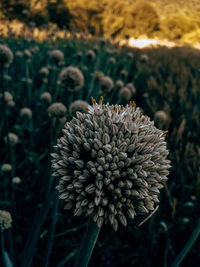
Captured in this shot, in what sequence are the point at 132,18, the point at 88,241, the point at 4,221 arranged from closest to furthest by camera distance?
1. the point at 88,241
2. the point at 4,221
3. the point at 132,18

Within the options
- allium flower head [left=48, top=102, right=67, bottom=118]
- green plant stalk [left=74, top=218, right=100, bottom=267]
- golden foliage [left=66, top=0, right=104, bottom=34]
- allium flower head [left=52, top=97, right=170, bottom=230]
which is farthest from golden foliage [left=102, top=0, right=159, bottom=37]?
green plant stalk [left=74, top=218, right=100, bottom=267]

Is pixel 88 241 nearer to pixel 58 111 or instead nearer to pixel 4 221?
pixel 4 221

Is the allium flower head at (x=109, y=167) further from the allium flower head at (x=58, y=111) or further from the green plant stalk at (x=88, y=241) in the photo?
the allium flower head at (x=58, y=111)

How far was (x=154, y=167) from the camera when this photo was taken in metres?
0.62

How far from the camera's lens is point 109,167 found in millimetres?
605

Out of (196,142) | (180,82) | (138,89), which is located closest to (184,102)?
(196,142)

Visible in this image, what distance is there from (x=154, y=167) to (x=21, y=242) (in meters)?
1.12

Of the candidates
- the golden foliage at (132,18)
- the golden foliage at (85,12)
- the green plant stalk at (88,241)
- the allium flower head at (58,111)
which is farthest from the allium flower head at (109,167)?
the golden foliage at (85,12)

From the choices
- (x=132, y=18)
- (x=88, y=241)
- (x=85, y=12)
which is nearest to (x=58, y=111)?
(x=88, y=241)

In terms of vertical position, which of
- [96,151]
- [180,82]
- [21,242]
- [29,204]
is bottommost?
[21,242]

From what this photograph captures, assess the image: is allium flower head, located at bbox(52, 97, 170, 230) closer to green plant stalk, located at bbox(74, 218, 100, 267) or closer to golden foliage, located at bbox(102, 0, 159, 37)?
green plant stalk, located at bbox(74, 218, 100, 267)

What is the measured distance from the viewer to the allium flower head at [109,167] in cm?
59

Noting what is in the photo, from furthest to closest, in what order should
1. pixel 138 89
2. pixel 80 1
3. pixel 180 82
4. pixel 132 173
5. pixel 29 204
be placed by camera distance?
1. pixel 80 1
2. pixel 138 89
3. pixel 180 82
4. pixel 29 204
5. pixel 132 173

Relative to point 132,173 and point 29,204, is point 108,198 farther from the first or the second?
point 29,204
